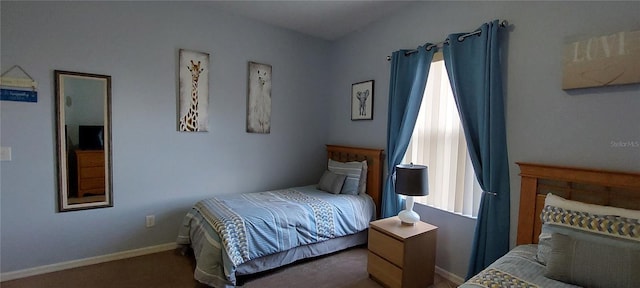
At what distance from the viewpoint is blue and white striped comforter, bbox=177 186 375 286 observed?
2104 millimetres

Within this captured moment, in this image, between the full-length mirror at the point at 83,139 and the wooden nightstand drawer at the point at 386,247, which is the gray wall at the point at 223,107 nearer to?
the full-length mirror at the point at 83,139

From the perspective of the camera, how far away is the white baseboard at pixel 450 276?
2.36m

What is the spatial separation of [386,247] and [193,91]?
240cm

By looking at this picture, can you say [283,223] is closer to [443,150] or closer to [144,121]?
[443,150]

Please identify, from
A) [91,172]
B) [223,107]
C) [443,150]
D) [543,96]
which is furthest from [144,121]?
[543,96]

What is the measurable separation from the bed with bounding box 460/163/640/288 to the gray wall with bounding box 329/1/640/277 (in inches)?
4.7

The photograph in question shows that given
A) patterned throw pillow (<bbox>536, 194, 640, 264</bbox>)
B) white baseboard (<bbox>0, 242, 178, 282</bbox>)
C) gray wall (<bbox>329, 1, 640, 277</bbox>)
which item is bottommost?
white baseboard (<bbox>0, 242, 178, 282</bbox>)

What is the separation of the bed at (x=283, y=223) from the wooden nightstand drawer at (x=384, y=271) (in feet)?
1.51

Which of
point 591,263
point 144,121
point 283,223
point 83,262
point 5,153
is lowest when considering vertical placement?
point 83,262

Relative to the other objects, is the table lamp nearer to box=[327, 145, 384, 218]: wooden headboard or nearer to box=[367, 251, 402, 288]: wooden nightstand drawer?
box=[367, 251, 402, 288]: wooden nightstand drawer

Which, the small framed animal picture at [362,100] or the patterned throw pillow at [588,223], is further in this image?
the small framed animal picture at [362,100]

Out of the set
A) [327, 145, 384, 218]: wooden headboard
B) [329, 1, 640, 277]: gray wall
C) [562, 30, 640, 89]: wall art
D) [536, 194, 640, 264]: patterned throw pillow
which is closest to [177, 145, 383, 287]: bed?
[327, 145, 384, 218]: wooden headboard

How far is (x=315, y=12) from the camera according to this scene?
3.00m

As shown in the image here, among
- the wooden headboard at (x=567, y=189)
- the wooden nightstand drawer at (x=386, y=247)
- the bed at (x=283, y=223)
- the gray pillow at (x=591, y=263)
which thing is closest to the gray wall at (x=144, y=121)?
the bed at (x=283, y=223)
